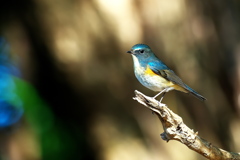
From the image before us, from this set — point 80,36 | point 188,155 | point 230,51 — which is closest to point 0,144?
point 80,36

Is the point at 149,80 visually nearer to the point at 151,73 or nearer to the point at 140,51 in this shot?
the point at 151,73

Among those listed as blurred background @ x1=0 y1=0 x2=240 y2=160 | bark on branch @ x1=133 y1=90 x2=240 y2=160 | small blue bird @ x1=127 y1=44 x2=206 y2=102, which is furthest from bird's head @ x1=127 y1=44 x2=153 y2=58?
blurred background @ x1=0 y1=0 x2=240 y2=160

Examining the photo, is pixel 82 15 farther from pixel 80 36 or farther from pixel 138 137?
pixel 138 137

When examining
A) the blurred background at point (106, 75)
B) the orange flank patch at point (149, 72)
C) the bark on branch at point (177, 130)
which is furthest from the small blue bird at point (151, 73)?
the blurred background at point (106, 75)

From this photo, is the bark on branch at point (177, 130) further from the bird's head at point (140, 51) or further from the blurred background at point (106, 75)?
the blurred background at point (106, 75)

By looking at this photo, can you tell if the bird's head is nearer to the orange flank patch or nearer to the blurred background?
the orange flank patch

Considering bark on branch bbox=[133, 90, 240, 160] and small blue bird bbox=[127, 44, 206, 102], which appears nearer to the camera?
bark on branch bbox=[133, 90, 240, 160]

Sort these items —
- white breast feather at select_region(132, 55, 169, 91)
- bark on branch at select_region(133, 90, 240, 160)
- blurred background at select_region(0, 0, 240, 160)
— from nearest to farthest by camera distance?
bark on branch at select_region(133, 90, 240, 160) → white breast feather at select_region(132, 55, 169, 91) → blurred background at select_region(0, 0, 240, 160)
